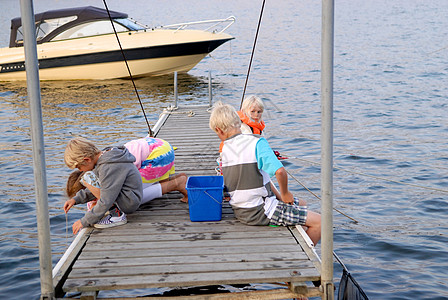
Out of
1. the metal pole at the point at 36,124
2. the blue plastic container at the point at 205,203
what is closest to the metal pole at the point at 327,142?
the blue plastic container at the point at 205,203

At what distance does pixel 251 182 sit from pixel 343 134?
23.5ft

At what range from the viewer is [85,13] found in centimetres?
1694

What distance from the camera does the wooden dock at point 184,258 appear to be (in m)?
3.71

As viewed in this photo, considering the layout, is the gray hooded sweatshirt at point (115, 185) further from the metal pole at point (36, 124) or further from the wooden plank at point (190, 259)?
the metal pole at point (36, 124)

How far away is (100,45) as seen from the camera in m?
16.6

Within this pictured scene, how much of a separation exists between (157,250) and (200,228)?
56 centimetres

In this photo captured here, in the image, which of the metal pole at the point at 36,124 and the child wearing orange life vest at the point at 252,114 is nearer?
the metal pole at the point at 36,124

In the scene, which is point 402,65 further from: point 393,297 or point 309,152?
point 393,297

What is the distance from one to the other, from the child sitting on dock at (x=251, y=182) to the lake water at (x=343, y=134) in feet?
4.64

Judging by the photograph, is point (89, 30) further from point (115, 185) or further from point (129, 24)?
point (115, 185)

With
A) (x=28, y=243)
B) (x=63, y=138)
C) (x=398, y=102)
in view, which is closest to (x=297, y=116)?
(x=398, y=102)

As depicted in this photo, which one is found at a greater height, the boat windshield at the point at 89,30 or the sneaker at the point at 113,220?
the boat windshield at the point at 89,30

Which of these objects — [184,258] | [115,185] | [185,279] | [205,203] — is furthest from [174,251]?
[115,185]

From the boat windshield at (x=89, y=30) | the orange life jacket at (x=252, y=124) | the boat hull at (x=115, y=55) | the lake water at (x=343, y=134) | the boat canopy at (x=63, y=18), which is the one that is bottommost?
the lake water at (x=343, y=134)
